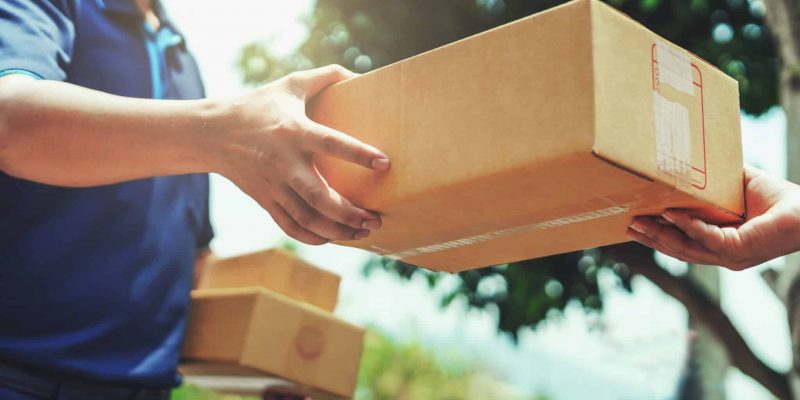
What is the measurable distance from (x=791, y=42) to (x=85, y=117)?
2916 millimetres

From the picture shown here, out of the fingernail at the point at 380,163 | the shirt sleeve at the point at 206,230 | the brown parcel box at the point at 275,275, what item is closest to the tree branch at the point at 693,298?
the brown parcel box at the point at 275,275

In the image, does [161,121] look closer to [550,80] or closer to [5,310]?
[5,310]

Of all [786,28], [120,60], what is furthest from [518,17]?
[120,60]

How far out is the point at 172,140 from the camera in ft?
3.84

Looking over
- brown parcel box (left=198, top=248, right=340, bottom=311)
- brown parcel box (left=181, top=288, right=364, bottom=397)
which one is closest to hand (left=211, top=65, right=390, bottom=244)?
brown parcel box (left=181, top=288, right=364, bottom=397)

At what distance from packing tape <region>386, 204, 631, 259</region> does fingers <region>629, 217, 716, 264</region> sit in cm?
7

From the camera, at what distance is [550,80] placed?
1.10 m

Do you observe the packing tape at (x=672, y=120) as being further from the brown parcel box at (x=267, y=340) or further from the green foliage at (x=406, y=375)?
the green foliage at (x=406, y=375)

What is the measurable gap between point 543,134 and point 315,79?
0.45 metres

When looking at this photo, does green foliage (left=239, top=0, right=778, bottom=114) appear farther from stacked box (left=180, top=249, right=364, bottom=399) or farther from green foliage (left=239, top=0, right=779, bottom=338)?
stacked box (left=180, top=249, right=364, bottom=399)

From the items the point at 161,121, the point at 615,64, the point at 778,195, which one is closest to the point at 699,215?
the point at 778,195

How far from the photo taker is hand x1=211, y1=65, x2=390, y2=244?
1.15 meters

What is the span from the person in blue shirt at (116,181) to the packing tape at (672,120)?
17.2 inches

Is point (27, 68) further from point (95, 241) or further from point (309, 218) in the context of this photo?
point (309, 218)
